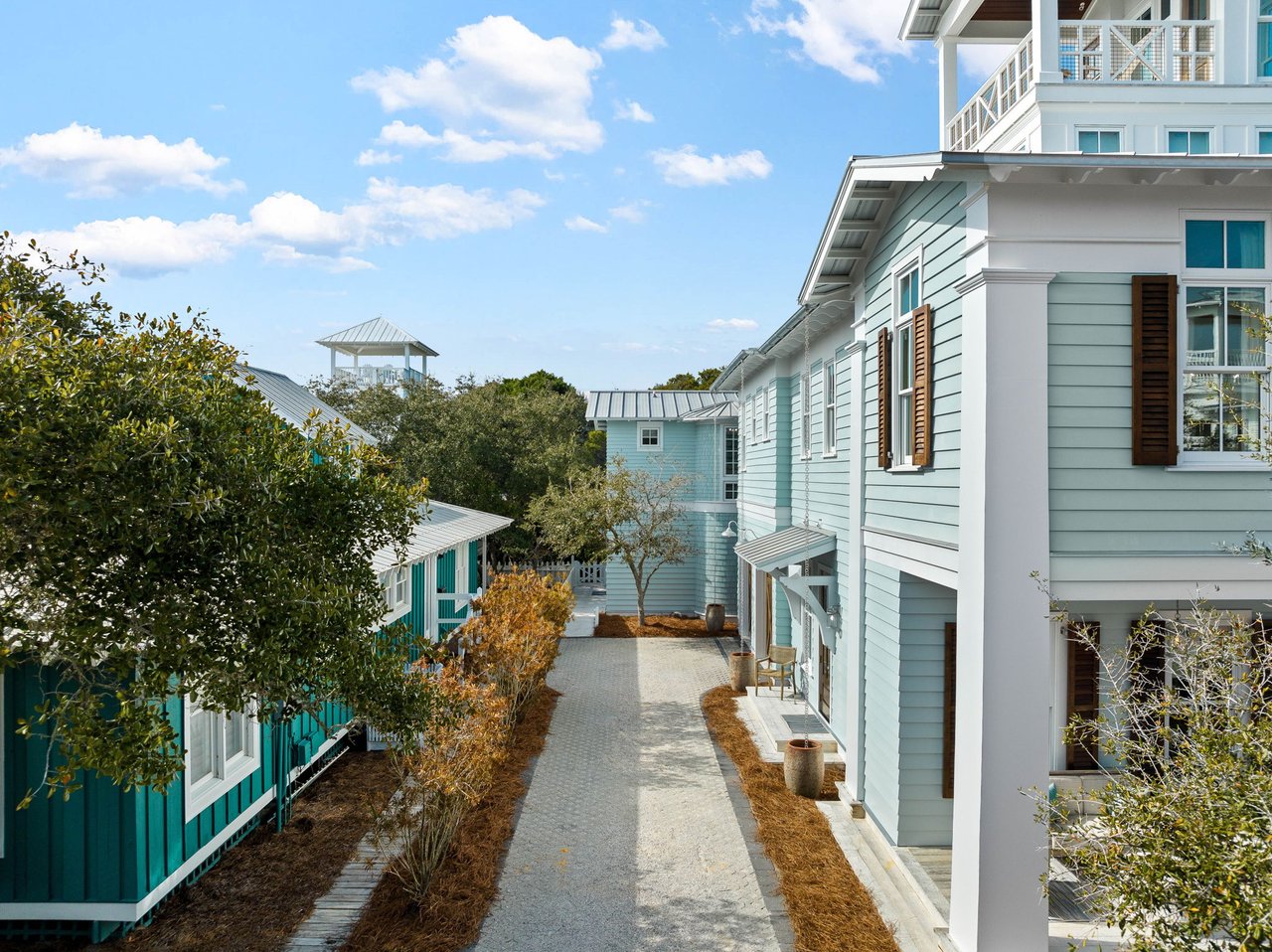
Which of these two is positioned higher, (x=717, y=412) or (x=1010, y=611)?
(x=717, y=412)

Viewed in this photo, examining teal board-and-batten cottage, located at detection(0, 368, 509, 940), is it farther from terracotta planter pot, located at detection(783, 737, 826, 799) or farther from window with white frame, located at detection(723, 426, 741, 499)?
window with white frame, located at detection(723, 426, 741, 499)

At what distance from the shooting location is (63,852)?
733cm

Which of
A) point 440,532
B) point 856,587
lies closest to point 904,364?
point 856,587

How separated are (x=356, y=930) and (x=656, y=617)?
63.2 ft

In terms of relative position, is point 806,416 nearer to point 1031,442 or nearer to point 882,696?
point 882,696

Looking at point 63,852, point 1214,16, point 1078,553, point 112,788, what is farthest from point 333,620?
point 1214,16

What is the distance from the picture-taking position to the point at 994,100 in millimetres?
13156

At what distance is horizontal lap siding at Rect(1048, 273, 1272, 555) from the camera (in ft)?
21.8

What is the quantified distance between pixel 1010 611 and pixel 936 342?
256 centimetres

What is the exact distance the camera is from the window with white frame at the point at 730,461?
85.4ft

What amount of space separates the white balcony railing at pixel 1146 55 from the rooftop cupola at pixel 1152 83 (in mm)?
14

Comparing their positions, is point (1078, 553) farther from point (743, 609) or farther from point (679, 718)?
point (743, 609)

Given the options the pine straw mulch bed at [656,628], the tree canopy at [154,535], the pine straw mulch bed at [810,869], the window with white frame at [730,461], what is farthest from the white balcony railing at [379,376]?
the tree canopy at [154,535]

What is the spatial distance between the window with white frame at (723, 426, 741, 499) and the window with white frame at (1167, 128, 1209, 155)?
15.1 metres
